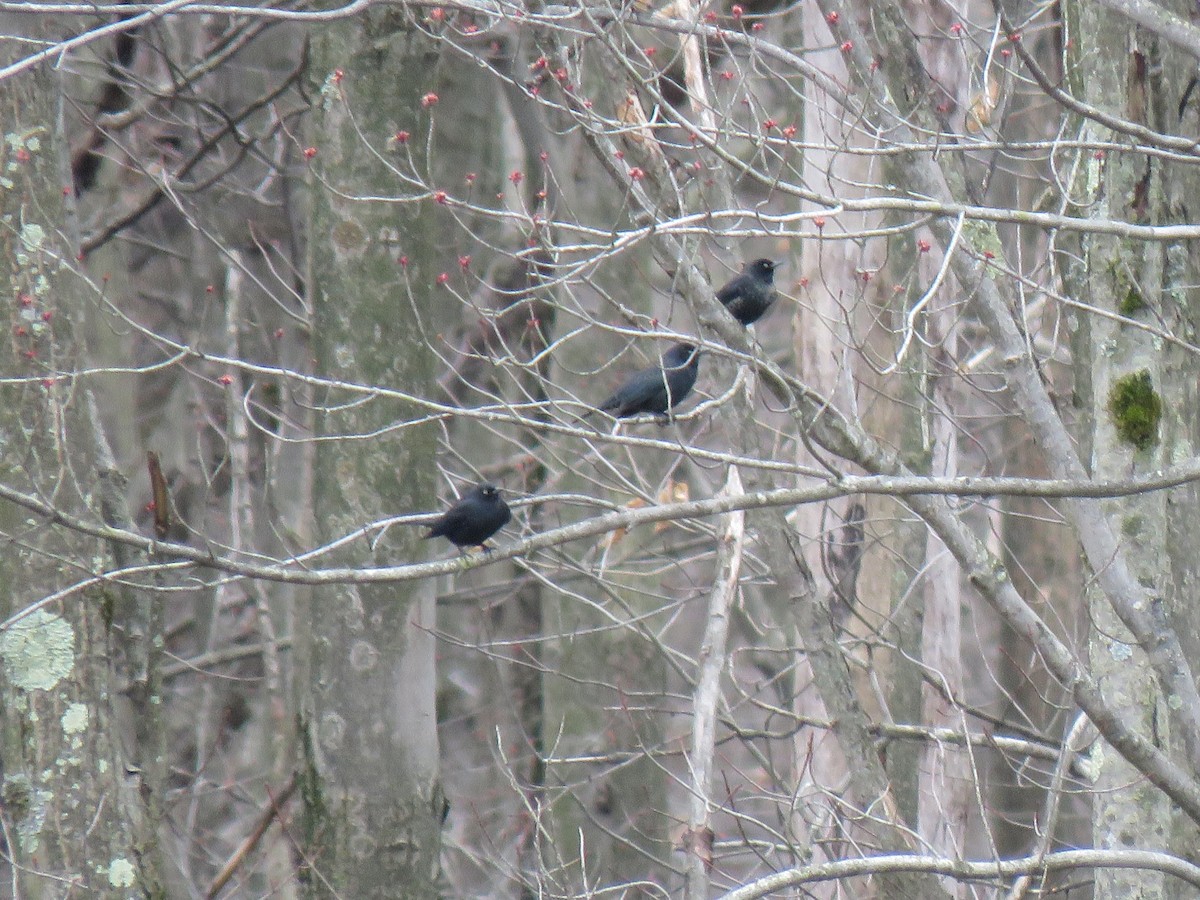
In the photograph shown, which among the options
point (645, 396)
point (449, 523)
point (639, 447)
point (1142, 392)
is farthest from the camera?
point (645, 396)

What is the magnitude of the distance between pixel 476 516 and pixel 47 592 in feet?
5.06

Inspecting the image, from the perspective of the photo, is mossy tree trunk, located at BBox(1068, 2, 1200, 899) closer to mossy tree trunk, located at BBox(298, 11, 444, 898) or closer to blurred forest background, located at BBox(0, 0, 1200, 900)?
blurred forest background, located at BBox(0, 0, 1200, 900)

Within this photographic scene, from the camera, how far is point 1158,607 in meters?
4.80

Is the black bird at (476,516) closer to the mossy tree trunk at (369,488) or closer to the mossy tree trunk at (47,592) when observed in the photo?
the mossy tree trunk at (369,488)

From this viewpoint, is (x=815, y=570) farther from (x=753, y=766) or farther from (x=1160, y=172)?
(x=753, y=766)

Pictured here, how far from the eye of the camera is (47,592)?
5102mm

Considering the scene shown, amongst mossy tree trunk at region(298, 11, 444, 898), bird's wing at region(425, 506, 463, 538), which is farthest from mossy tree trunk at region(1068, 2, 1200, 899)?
mossy tree trunk at region(298, 11, 444, 898)

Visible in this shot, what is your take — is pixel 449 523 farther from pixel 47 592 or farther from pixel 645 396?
pixel 47 592

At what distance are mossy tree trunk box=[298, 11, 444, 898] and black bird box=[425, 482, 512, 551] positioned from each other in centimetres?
49

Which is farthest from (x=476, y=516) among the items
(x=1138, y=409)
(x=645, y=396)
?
(x=1138, y=409)

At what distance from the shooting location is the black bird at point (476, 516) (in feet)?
18.6

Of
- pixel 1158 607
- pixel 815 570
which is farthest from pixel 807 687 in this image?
pixel 1158 607

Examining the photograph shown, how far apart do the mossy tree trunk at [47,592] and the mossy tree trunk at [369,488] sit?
36.6 inches

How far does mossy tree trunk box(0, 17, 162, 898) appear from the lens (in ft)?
16.7
